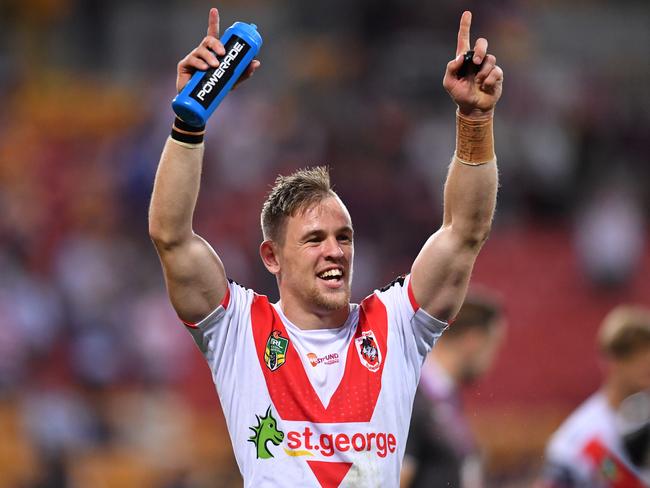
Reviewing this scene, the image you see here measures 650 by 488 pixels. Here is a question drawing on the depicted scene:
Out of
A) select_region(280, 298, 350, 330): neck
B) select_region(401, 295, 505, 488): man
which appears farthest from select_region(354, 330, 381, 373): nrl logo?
select_region(401, 295, 505, 488): man

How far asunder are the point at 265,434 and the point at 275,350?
0.31m

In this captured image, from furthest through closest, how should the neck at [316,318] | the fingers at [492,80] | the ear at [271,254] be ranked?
the ear at [271,254]
the neck at [316,318]
the fingers at [492,80]

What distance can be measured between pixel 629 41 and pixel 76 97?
7.60 m

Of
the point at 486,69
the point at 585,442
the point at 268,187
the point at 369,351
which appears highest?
the point at 268,187

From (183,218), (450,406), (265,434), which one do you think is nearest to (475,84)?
(183,218)

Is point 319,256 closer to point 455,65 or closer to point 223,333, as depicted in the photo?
point 223,333

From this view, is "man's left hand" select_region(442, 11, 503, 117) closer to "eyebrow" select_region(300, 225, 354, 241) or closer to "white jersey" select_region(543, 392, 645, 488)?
"eyebrow" select_region(300, 225, 354, 241)

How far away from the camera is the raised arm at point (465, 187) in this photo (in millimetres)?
4328

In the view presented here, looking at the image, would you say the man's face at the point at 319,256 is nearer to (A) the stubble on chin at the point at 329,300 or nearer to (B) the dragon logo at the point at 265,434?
(A) the stubble on chin at the point at 329,300

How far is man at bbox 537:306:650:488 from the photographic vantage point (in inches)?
275

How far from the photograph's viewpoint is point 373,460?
4.27m

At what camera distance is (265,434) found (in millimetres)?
4305

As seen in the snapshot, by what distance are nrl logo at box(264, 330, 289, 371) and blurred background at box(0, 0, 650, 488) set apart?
6.37 metres

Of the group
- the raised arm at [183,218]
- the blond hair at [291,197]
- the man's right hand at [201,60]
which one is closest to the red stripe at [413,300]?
the blond hair at [291,197]
